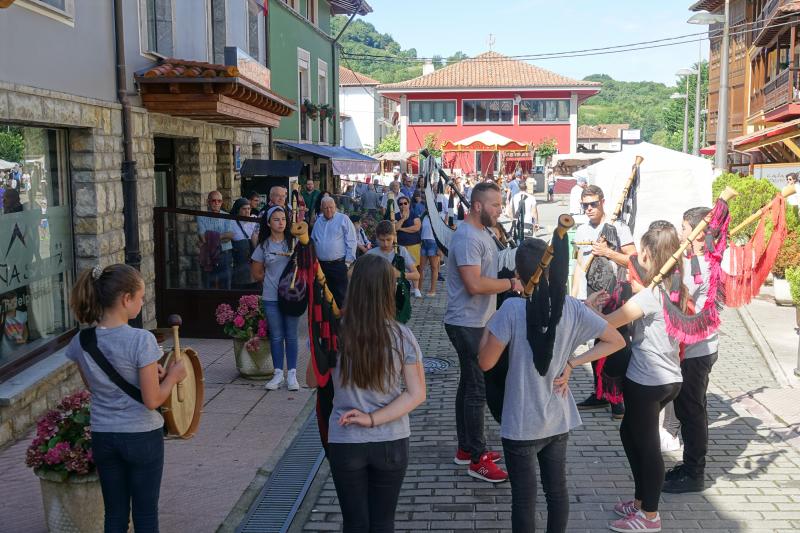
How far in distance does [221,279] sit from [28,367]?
3242 mm

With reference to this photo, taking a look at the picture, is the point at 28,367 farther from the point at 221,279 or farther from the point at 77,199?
the point at 221,279

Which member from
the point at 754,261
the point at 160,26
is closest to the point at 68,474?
the point at 754,261

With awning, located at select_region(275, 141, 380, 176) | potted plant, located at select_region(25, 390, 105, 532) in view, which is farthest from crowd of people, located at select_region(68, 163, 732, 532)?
awning, located at select_region(275, 141, 380, 176)

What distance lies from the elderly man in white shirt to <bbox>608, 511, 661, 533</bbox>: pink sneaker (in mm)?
5453

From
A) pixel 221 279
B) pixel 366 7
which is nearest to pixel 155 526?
pixel 221 279

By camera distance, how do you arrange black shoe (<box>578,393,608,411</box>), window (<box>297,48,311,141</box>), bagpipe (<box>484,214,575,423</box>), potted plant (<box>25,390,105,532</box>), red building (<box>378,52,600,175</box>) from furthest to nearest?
red building (<box>378,52,600,175</box>) → window (<box>297,48,311,141</box>) → black shoe (<box>578,393,608,411</box>) → potted plant (<box>25,390,105,532</box>) → bagpipe (<box>484,214,575,423</box>)

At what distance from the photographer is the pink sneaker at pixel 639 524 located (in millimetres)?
4855

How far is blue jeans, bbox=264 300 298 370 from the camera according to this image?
7832 mm

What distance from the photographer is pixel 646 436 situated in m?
4.77

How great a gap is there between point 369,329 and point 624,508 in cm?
249

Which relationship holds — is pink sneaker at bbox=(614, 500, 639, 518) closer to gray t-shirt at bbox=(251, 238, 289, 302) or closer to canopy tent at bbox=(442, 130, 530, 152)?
gray t-shirt at bbox=(251, 238, 289, 302)

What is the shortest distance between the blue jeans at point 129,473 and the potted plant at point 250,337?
14.4 ft

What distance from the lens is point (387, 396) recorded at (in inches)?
142

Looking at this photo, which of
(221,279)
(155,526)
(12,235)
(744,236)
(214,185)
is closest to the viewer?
(155,526)
